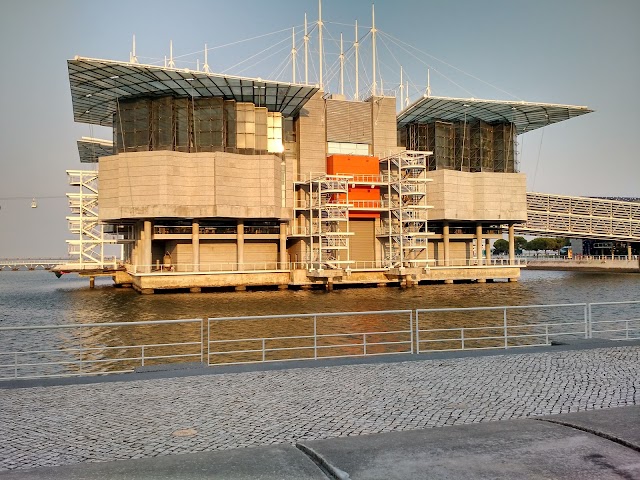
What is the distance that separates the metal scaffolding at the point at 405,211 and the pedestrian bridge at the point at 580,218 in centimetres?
2823

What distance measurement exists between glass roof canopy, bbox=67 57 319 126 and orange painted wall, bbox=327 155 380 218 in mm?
9517

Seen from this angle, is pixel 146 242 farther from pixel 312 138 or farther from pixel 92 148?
pixel 92 148

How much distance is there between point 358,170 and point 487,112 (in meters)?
22.7

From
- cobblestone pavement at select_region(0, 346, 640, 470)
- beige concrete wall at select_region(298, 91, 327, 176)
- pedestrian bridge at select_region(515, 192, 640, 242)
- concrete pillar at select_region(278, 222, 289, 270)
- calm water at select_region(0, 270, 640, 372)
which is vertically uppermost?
beige concrete wall at select_region(298, 91, 327, 176)

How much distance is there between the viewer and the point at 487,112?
90062mm

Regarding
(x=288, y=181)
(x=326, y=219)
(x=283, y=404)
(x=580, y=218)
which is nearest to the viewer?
(x=283, y=404)

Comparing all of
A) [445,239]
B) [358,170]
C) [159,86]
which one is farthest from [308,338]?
[445,239]

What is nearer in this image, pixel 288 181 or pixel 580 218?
pixel 288 181

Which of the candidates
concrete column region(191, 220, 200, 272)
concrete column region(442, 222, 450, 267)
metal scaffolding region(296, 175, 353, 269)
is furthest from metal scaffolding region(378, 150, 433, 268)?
concrete column region(191, 220, 200, 272)

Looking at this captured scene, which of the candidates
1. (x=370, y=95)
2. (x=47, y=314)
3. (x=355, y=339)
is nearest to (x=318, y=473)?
(x=355, y=339)

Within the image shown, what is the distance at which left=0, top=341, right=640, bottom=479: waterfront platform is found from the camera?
7.12 m

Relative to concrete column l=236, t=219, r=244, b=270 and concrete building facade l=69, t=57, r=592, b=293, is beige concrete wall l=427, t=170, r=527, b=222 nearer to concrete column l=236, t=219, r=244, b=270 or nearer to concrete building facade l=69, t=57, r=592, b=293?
concrete building facade l=69, t=57, r=592, b=293

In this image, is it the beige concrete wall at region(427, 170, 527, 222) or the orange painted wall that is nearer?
the orange painted wall

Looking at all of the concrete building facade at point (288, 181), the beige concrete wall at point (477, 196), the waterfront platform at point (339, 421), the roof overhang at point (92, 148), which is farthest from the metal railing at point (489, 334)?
the roof overhang at point (92, 148)
